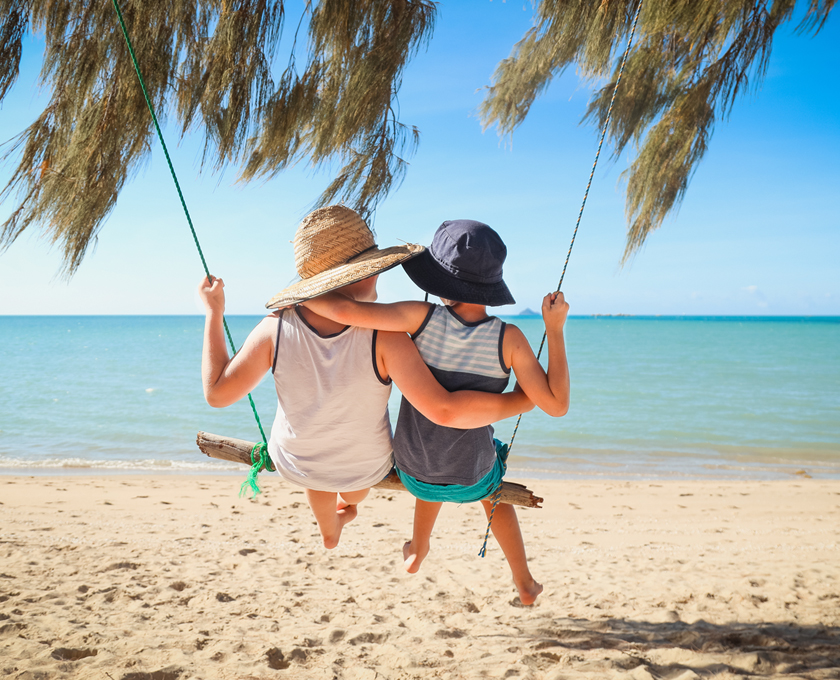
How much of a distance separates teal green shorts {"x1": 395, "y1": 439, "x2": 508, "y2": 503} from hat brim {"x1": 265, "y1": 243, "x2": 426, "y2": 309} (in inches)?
25.5

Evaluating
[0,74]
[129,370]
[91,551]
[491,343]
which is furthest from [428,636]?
[129,370]

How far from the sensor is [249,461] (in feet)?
6.35

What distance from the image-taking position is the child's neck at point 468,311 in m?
1.59

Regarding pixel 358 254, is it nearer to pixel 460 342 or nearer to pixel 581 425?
pixel 460 342

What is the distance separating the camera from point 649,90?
226 cm

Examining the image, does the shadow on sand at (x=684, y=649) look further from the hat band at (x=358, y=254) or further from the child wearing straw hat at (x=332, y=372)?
the hat band at (x=358, y=254)

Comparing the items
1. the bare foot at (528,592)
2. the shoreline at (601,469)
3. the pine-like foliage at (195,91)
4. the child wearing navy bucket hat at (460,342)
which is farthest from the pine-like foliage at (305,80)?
the shoreline at (601,469)

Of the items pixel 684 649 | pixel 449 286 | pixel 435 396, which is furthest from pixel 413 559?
pixel 684 649

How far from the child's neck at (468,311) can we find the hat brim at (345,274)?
187 millimetres

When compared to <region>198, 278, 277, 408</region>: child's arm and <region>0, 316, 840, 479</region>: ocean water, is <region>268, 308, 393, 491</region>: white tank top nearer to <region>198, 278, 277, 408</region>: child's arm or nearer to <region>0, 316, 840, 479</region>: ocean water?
<region>198, 278, 277, 408</region>: child's arm

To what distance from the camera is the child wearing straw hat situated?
1523mm

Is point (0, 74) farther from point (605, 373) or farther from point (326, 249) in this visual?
point (605, 373)

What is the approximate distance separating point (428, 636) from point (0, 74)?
307cm

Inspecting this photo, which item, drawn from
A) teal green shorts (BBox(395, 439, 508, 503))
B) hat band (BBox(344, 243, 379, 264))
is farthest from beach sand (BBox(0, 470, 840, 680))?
hat band (BBox(344, 243, 379, 264))
